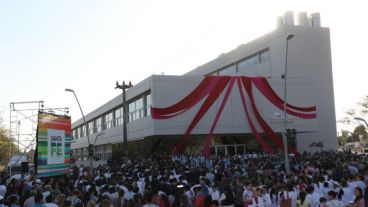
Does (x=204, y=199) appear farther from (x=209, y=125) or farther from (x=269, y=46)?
(x=269, y=46)

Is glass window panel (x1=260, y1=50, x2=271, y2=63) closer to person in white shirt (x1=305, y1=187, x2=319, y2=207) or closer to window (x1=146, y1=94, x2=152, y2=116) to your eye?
window (x1=146, y1=94, x2=152, y2=116)

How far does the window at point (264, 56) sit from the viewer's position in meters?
50.4

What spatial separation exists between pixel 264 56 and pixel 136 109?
15.9m

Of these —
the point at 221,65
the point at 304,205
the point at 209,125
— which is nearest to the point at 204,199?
the point at 304,205

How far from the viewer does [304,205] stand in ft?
39.7

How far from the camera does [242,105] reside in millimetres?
41406

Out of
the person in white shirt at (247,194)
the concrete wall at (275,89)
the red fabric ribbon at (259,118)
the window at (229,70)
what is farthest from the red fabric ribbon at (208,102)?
the person in white shirt at (247,194)

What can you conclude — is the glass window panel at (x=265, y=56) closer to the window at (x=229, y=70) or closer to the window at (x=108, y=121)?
the window at (x=229, y=70)

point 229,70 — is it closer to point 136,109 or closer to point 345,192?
point 136,109

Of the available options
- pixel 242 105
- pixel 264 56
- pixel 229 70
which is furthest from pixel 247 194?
pixel 229 70

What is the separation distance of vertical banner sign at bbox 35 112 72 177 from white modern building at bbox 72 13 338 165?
461 inches

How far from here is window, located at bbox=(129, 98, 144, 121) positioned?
4388cm

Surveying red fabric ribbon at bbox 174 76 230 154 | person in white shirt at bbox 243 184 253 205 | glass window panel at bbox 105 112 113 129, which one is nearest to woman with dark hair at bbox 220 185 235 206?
person in white shirt at bbox 243 184 253 205

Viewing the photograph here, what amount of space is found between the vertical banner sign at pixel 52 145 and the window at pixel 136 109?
16.0 metres
